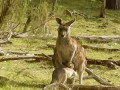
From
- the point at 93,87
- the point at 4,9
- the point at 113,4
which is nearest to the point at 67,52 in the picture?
the point at 93,87

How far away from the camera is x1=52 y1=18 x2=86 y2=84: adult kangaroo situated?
7793 millimetres

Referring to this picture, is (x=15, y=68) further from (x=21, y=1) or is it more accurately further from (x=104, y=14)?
(x=104, y=14)

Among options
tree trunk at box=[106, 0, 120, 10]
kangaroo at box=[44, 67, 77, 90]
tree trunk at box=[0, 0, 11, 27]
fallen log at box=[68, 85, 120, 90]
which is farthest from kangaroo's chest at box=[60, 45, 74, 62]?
tree trunk at box=[106, 0, 120, 10]

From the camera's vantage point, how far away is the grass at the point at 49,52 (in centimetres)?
820

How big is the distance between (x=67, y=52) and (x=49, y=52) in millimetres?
4349

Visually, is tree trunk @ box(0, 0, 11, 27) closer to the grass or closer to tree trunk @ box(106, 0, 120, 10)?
the grass

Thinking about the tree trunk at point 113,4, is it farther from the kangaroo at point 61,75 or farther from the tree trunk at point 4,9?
the kangaroo at point 61,75

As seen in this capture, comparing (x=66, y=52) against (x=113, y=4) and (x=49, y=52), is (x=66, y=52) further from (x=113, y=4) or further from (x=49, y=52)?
(x=113, y=4)

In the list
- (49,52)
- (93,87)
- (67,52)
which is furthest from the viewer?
(49,52)

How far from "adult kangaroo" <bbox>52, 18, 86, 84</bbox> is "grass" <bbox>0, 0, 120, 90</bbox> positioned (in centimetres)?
54

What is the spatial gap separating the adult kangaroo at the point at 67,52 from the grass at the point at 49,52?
54 cm

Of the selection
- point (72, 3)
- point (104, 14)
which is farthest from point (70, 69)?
point (72, 3)

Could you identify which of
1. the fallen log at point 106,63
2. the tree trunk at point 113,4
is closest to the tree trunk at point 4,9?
the fallen log at point 106,63

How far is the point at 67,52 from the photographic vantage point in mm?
7969
